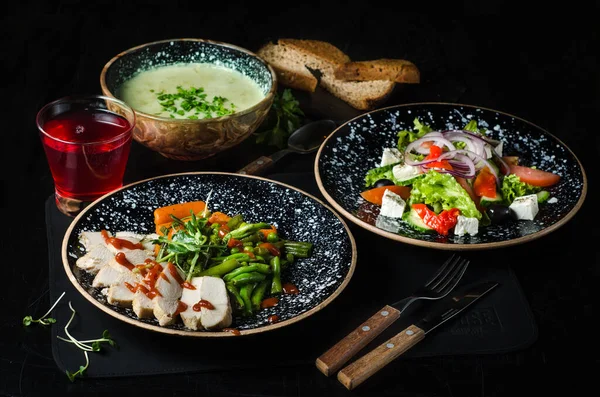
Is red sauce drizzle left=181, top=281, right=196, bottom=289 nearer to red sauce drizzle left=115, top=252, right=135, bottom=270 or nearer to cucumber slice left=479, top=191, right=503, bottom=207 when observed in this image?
red sauce drizzle left=115, top=252, right=135, bottom=270

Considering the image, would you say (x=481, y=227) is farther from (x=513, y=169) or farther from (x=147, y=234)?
(x=147, y=234)

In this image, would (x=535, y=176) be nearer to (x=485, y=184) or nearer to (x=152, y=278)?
(x=485, y=184)

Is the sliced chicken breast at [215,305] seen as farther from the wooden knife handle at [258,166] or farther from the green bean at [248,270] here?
the wooden knife handle at [258,166]

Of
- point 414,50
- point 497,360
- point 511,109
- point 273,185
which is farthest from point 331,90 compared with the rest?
point 497,360

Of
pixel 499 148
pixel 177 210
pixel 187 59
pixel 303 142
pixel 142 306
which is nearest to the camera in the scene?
pixel 142 306

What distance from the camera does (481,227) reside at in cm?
397

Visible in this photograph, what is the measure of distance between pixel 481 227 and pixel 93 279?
75.6 inches

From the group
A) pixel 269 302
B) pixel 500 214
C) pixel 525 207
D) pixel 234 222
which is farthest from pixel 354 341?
pixel 525 207

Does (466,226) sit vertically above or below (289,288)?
above

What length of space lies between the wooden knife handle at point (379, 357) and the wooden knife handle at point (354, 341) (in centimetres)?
4

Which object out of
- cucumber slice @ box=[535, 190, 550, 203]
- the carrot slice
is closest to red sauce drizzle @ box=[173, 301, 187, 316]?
the carrot slice

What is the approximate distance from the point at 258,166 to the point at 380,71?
139cm

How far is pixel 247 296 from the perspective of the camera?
128 inches

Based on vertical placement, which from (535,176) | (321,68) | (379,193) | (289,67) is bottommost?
(289,67)
